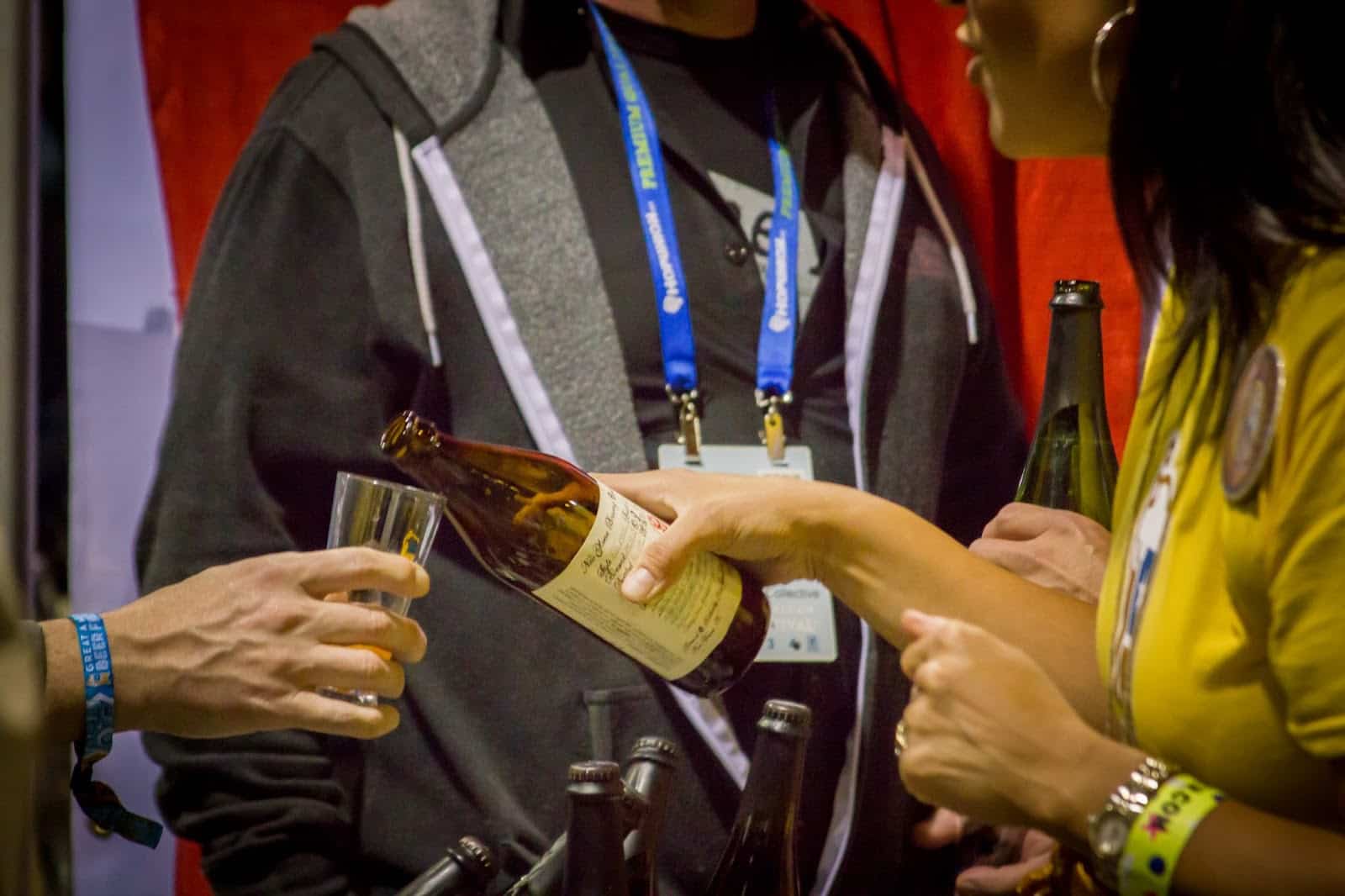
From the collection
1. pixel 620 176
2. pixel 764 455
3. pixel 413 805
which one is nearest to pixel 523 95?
pixel 620 176

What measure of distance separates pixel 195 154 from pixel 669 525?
66 cm

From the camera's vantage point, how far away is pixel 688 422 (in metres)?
1.33

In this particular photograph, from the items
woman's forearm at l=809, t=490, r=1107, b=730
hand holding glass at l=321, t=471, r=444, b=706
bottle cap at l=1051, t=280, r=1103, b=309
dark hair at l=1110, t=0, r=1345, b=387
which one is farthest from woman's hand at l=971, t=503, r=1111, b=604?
hand holding glass at l=321, t=471, r=444, b=706

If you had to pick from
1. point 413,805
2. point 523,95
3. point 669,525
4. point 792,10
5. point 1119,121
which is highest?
point 792,10

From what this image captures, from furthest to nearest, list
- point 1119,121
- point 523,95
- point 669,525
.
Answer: point 523,95 < point 669,525 < point 1119,121

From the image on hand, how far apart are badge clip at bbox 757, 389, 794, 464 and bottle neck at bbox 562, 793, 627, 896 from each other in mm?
464

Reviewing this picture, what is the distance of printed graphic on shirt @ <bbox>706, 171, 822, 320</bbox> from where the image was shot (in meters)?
1.42

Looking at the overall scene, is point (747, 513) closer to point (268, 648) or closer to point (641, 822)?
point (641, 822)

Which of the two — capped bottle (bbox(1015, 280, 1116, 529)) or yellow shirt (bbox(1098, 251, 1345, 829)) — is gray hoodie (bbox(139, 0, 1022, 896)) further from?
yellow shirt (bbox(1098, 251, 1345, 829))

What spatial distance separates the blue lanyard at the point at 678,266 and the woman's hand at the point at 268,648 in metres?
0.38

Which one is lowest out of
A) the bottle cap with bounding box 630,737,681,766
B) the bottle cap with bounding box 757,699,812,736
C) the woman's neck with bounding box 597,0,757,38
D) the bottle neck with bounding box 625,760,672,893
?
the bottle neck with bounding box 625,760,672,893

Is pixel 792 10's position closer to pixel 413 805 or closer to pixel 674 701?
pixel 674 701

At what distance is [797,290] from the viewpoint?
1.41 metres

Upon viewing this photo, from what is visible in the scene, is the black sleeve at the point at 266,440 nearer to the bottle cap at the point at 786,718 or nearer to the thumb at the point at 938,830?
the bottle cap at the point at 786,718
